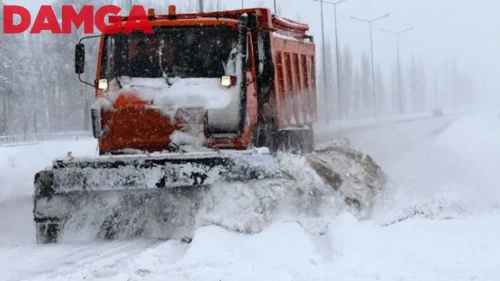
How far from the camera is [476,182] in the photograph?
12859 mm

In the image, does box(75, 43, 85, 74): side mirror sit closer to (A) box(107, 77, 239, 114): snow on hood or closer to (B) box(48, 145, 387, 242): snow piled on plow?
(A) box(107, 77, 239, 114): snow on hood

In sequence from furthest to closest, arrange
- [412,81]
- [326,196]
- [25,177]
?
[412,81] → [25,177] → [326,196]

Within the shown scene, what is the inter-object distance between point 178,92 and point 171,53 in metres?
0.69

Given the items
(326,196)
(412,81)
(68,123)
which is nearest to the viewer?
(326,196)

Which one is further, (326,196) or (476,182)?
(476,182)

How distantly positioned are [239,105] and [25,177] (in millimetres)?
11527

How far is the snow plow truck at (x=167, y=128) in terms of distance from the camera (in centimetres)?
842

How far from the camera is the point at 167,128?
365 inches

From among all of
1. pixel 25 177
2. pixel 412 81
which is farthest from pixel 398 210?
pixel 412 81

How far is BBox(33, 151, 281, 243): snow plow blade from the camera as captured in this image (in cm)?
839

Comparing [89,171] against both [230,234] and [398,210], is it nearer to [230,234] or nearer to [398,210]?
[230,234]

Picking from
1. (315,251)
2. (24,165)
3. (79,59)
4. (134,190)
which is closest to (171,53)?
(79,59)

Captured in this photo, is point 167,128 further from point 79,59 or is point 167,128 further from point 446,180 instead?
point 446,180

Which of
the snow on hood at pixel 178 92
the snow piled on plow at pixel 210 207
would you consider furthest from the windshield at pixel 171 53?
the snow piled on plow at pixel 210 207
